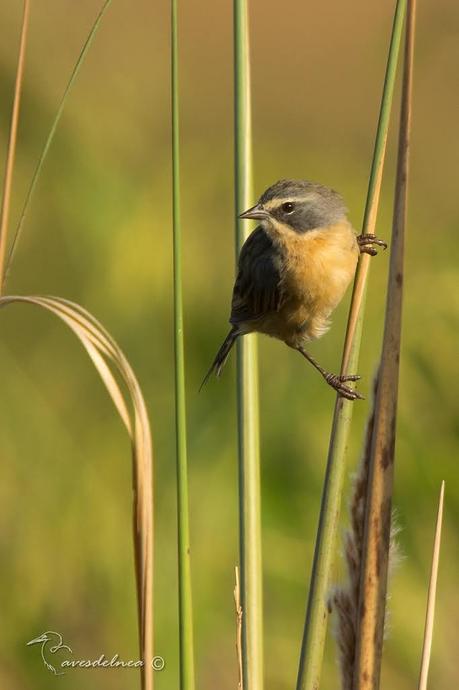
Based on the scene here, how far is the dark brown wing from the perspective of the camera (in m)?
3.23

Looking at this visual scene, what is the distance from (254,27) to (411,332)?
13.1 ft

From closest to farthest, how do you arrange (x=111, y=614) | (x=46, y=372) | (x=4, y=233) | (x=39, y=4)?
1. (x=4, y=233)
2. (x=111, y=614)
3. (x=46, y=372)
4. (x=39, y=4)

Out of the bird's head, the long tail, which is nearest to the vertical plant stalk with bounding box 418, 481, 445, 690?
the bird's head

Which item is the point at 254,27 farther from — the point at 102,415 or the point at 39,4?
the point at 102,415

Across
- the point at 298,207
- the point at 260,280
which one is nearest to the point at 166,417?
the point at 260,280

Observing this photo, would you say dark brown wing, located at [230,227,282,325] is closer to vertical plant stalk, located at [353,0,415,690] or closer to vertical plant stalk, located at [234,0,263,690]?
vertical plant stalk, located at [234,0,263,690]

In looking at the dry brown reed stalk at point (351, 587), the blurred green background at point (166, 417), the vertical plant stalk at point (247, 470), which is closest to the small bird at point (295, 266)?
the blurred green background at point (166, 417)

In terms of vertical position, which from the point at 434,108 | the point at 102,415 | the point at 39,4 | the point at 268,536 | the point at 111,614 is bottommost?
the point at 111,614

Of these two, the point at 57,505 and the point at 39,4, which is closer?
the point at 57,505

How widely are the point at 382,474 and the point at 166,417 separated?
186cm

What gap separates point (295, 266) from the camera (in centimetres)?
319

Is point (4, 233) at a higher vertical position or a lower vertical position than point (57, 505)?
higher

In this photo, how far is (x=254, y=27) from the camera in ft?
23.6

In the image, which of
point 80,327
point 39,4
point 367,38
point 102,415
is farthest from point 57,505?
point 367,38
